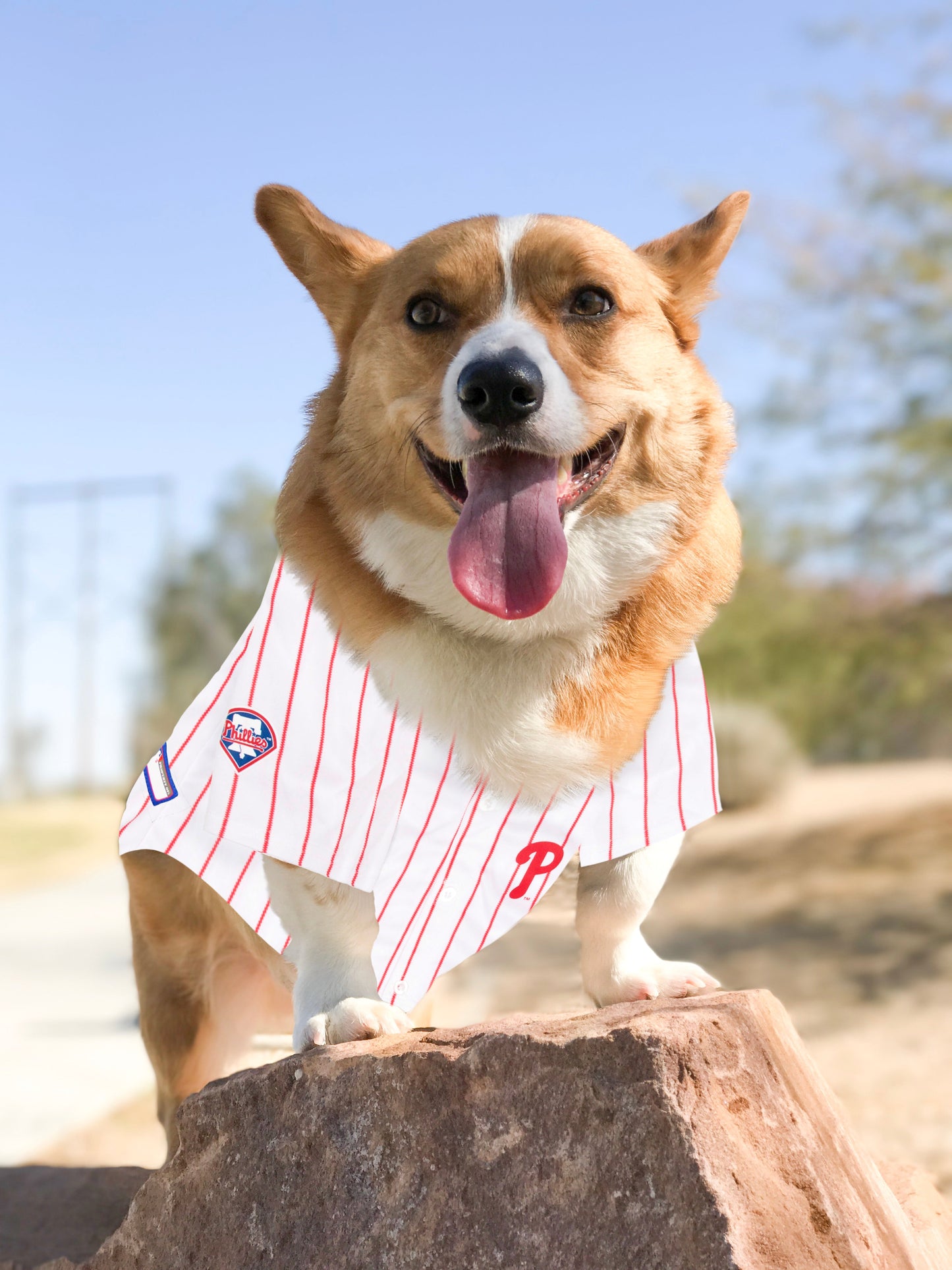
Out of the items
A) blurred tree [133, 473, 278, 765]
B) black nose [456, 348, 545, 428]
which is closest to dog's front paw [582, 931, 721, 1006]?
black nose [456, 348, 545, 428]

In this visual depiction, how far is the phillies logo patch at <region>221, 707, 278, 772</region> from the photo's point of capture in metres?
2.54

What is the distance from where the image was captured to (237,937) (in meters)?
2.99

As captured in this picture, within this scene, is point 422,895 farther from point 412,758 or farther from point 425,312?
point 425,312

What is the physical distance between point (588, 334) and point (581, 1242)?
5.67ft

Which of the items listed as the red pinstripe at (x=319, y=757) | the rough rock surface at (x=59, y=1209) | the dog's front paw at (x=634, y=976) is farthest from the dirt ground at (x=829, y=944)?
the rough rock surface at (x=59, y=1209)

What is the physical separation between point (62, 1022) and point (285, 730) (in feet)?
19.9

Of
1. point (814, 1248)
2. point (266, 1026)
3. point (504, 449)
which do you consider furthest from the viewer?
point (266, 1026)

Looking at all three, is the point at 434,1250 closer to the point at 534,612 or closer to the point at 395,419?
the point at 534,612

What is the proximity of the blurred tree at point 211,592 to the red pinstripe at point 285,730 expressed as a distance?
17.7 meters

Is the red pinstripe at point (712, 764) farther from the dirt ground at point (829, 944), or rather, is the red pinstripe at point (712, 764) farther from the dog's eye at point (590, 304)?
the dog's eye at point (590, 304)

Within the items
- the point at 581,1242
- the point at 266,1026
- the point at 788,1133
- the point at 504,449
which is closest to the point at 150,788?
the point at 266,1026

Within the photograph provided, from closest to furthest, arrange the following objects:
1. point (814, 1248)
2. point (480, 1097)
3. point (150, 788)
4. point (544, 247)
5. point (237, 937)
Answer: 1. point (814, 1248)
2. point (480, 1097)
3. point (544, 247)
4. point (150, 788)
5. point (237, 937)

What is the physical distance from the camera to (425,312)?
101 inches

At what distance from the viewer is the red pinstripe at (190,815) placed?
2.64 meters
